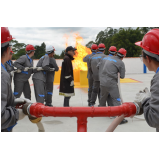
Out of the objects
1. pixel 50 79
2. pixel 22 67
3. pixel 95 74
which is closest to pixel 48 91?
pixel 50 79

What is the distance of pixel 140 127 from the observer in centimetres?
406

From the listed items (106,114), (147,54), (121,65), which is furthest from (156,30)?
(121,65)

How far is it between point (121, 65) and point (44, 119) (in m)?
2.33

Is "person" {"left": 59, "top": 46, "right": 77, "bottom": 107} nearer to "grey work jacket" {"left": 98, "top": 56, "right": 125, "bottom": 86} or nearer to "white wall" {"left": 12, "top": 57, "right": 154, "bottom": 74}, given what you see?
"grey work jacket" {"left": 98, "top": 56, "right": 125, "bottom": 86}

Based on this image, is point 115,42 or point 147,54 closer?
point 147,54

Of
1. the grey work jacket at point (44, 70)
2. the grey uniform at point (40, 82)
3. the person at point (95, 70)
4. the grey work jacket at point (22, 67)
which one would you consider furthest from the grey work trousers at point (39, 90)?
Answer: the person at point (95, 70)

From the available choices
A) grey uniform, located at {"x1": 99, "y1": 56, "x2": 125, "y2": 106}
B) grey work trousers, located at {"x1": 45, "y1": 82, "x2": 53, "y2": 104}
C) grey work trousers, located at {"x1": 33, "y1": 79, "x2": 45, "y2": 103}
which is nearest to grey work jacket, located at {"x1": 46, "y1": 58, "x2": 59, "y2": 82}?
grey work trousers, located at {"x1": 45, "y1": 82, "x2": 53, "y2": 104}

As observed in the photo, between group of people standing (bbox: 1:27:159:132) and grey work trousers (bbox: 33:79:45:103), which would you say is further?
grey work trousers (bbox: 33:79:45:103)

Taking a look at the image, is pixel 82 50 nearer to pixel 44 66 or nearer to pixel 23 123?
pixel 44 66

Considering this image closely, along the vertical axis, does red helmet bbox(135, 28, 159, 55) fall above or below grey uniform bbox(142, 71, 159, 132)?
above

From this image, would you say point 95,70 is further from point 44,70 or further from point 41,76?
point 41,76

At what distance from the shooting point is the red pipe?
1582 millimetres

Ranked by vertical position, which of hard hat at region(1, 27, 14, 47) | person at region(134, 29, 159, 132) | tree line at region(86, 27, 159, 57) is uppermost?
tree line at region(86, 27, 159, 57)

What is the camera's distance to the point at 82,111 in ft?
5.19
